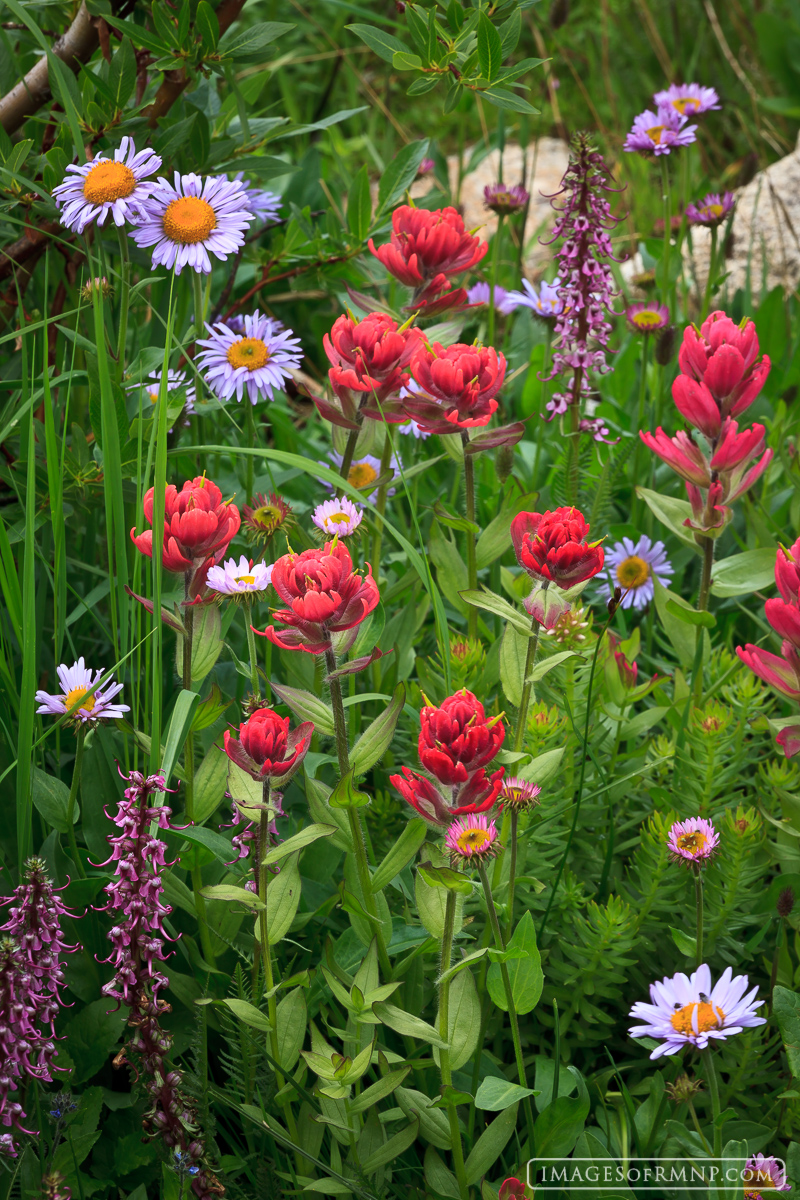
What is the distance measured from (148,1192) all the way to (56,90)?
1.50 metres

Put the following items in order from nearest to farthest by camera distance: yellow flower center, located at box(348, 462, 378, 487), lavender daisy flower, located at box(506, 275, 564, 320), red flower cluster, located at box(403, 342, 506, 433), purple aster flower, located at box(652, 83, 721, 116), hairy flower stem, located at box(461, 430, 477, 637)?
red flower cluster, located at box(403, 342, 506, 433) → hairy flower stem, located at box(461, 430, 477, 637) → yellow flower center, located at box(348, 462, 378, 487) → lavender daisy flower, located at box(506, 275, 564, 320) → purple aster flower, located at box(652, 83, 721, 116)

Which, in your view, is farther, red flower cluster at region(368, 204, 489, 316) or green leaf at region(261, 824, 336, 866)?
red flower cluster at region(368, 204, 489, 316)

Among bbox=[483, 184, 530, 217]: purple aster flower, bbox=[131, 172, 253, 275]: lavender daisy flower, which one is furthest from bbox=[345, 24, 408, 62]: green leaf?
bbox=[483, 184, 530, 217]: purple aster flower

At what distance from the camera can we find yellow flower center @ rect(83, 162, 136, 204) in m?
1.30

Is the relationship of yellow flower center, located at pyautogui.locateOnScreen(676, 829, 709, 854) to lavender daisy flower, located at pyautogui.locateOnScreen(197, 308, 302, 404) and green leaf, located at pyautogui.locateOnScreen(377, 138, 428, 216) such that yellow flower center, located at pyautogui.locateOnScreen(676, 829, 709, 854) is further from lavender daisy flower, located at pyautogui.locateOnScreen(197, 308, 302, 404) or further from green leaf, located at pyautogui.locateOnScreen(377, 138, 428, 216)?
green leaf, located at pyautogui.locateOnScreen(377, 138, 428, 216)

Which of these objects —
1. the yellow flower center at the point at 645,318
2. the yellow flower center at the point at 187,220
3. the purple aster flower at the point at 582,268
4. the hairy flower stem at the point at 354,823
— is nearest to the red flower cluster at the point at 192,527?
the hairy flower stem at the point at 354,823

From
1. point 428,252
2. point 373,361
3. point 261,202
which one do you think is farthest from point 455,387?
point 261,202

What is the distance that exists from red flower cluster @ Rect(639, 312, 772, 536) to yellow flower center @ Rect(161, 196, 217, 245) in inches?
27.0

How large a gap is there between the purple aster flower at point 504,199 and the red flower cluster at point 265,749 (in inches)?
58.5

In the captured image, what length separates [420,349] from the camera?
1240mm

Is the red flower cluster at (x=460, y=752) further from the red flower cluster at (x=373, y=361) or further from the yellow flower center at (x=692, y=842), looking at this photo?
the red flower cluster at (x=373, y=361)

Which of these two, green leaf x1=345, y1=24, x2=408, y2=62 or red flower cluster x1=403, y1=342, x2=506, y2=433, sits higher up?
green leaf x1=345, y1=24, x2=408, y2=62

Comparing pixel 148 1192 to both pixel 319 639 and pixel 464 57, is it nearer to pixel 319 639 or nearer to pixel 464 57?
pixel 319 639

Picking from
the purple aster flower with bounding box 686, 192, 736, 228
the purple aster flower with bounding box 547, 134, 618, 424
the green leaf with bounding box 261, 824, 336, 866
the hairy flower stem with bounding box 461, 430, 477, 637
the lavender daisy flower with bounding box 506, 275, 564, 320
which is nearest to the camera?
the green leaf with bounding box 261, 824, 336, 866
